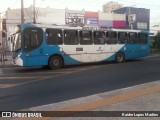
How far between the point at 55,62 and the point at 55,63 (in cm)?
7

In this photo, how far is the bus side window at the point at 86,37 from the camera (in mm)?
21177

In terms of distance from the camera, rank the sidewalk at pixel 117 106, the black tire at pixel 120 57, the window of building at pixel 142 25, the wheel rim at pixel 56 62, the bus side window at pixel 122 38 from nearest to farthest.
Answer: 1. the sidewalk at pixel 117 106
2. the wheel rim at pixel 56 62
3. the black tire at pixel 120 57
4. the bus side window at pixel 122 38
5. the window of building at pixel 142 25

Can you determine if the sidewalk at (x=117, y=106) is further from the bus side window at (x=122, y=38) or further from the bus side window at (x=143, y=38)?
the bus side window at (x=143, y=38)

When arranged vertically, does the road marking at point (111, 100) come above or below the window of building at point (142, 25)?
below

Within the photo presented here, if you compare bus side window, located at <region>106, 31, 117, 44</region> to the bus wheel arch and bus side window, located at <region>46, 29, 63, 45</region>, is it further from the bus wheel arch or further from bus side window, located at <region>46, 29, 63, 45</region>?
the bus wheel arch

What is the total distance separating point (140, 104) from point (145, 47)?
62.6 feet

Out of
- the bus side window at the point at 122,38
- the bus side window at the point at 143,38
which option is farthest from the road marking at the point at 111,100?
the bus side window at the point at 143,38

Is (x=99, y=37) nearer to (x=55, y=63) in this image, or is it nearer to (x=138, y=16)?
(x=55, y=63)

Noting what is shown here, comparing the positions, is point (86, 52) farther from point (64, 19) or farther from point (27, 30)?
point (64, 19)

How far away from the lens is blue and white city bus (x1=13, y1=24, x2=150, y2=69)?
18.6 metres

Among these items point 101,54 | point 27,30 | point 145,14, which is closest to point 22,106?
point 27,30

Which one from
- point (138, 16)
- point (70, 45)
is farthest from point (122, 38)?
point (138, 16)

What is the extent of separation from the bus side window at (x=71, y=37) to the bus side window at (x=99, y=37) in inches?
68.0

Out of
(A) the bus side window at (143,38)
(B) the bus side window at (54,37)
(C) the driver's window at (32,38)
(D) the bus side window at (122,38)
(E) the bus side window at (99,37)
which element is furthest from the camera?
(A) the bus side window at (143,38)
